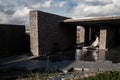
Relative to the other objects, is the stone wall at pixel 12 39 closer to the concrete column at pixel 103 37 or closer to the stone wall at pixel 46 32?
the stone wall at pixel 46 32

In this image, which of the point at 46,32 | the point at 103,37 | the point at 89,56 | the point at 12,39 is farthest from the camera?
the point at 103,37

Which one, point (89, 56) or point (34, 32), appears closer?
point (34, 32)

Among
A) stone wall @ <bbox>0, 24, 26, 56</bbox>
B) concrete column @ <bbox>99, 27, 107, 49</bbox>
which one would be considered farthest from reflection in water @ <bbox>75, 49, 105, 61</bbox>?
stone wall @ <bbox>0, 24, 26, 56</bbox>

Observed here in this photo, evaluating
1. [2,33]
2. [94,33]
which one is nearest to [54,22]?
[2,33]

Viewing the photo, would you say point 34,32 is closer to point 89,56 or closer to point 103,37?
point 89,56

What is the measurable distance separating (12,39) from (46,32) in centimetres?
259

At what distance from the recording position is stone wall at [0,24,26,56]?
1189 cm

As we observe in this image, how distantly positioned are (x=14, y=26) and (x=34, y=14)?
5.38ft

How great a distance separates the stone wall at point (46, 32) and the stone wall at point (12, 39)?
3.68 ft

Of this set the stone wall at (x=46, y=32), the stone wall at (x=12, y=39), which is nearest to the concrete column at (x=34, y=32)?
the stone wall at (x=46, y=32)

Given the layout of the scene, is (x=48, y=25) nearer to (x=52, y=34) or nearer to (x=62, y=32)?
(x=52, y=34)

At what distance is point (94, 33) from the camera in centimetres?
2548

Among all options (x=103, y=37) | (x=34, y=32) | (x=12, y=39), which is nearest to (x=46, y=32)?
(x=34, y=32)

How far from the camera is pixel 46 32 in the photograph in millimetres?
14156
